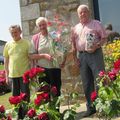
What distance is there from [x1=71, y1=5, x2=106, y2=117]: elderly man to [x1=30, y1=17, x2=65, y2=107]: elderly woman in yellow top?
397mm

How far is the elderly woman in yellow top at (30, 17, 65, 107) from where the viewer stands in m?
6.21

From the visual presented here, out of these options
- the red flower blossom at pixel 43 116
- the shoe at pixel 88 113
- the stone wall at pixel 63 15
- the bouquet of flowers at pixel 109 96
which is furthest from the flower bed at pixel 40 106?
the stone wall at pixel 63 15

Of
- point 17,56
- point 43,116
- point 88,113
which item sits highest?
point 17,56

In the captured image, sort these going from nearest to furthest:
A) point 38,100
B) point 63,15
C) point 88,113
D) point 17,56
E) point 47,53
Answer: point 38,100, point 47,53, point 17,56, point 88,113, point 63,15

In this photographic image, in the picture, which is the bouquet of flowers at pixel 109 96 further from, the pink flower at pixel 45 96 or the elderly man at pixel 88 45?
the elderly man at pixel 88 45

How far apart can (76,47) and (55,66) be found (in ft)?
1.68

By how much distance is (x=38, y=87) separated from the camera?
184 inches

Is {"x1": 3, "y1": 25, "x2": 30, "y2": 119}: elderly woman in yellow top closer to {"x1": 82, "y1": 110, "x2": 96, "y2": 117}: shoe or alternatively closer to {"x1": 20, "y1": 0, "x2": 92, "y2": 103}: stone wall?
{"x1": 82, "y1": 110, "x2": 96, "y2": 117}: shoe

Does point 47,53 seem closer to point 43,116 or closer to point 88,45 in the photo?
point 88,45

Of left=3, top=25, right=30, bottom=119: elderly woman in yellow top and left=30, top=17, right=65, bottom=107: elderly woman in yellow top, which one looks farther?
left=3, top=25, right=30, bottom=119: elderly woman in yellow top

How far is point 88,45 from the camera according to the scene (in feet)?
20.7

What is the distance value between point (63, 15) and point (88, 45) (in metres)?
2.16

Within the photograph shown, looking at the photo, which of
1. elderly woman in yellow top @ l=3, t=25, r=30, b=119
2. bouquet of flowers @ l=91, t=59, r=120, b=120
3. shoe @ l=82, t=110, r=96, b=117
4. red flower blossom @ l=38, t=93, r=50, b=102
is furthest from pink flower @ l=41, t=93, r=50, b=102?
shoe @ l=82, t=110, r=96, b=117

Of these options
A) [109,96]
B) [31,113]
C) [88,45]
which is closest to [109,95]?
[109,96]
